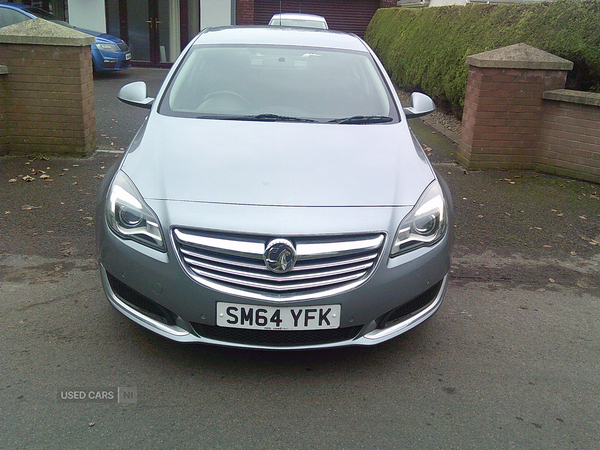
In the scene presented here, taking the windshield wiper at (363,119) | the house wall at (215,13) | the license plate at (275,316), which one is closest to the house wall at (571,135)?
the windshield wiper at (363,119)

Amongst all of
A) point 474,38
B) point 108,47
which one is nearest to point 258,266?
point 474,38

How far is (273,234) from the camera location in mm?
2777

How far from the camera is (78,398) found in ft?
9.12

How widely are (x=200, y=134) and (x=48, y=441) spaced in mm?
1836

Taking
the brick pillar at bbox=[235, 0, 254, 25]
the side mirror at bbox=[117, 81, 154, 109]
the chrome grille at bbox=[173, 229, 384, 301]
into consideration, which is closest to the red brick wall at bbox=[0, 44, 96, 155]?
the side mirror at bbox=[117, 81, 154, 109]

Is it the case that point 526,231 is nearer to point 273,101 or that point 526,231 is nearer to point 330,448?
point 273,101

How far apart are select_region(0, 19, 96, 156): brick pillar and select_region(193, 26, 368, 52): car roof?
2366 mm

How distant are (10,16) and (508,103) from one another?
11.7 meters

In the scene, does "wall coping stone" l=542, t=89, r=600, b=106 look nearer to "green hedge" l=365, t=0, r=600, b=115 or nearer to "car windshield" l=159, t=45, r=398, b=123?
"green hedge" l=365, t=0, r=600, b=115

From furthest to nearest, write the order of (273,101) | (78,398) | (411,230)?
(273,101) < (411,230) < (78,398)

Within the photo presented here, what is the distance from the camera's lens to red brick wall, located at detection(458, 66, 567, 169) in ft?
22.3

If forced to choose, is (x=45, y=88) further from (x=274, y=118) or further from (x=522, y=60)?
(x=522, y=60)

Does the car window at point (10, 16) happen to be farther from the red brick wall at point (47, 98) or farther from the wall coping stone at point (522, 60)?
the wall coping stone at point (522, 60)

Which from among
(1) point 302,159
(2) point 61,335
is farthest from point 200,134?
(2) point 61,335
